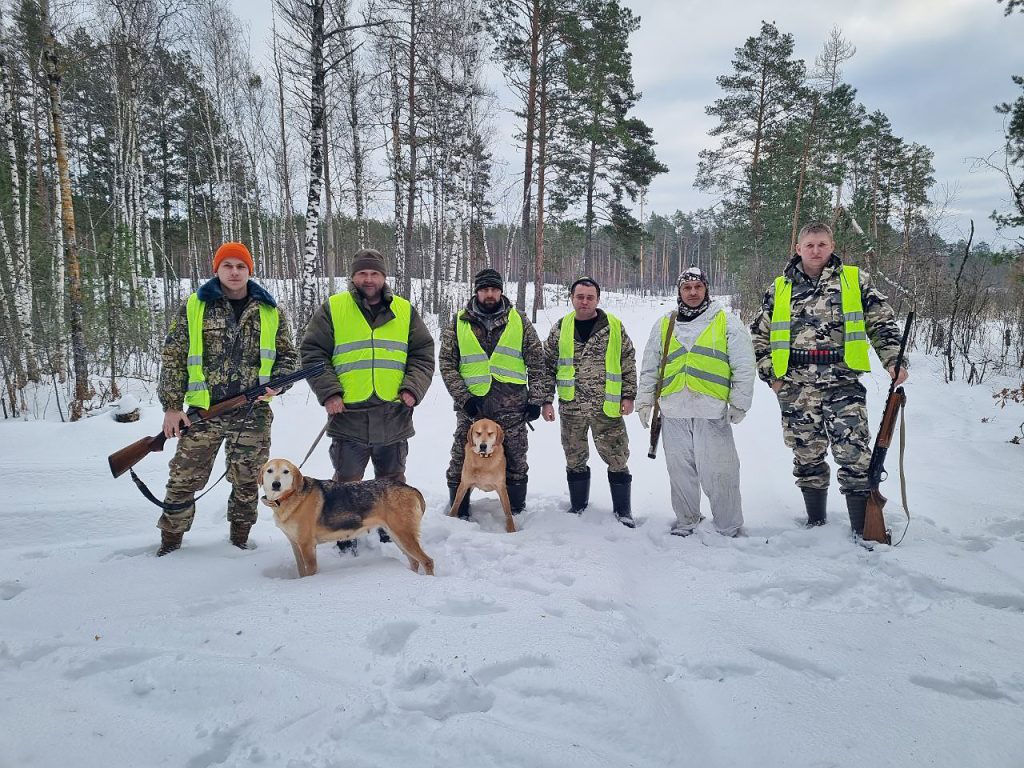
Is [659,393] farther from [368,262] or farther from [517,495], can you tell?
[368,262]

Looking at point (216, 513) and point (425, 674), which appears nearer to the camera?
point (425, 674)

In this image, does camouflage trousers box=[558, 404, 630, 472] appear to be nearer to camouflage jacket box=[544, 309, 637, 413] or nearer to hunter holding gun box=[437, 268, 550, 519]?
camouflage jacket box=[544, 309, 637, 413]

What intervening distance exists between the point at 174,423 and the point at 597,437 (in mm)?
3521

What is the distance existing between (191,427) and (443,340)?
2.19m

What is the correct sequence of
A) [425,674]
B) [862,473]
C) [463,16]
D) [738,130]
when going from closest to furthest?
[425,674], [862,473], [463,16], [738,130]

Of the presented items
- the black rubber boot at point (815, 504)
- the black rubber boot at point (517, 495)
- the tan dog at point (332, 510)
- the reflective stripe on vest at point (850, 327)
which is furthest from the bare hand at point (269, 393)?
the black rubber boot at point (815, 504)

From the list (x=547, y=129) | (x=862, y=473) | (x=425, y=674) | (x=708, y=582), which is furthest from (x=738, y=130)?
(x=425, y=674)

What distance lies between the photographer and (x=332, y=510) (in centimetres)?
335

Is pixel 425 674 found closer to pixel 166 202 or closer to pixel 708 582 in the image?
pixel 708 582

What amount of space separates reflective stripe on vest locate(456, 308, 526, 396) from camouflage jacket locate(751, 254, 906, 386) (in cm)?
246

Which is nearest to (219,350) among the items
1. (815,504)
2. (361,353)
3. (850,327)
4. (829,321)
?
(361,353)

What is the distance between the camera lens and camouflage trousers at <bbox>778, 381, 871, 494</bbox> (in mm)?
3998

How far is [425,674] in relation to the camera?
225 cm

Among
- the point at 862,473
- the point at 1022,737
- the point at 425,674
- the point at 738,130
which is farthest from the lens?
the point at 738,130
